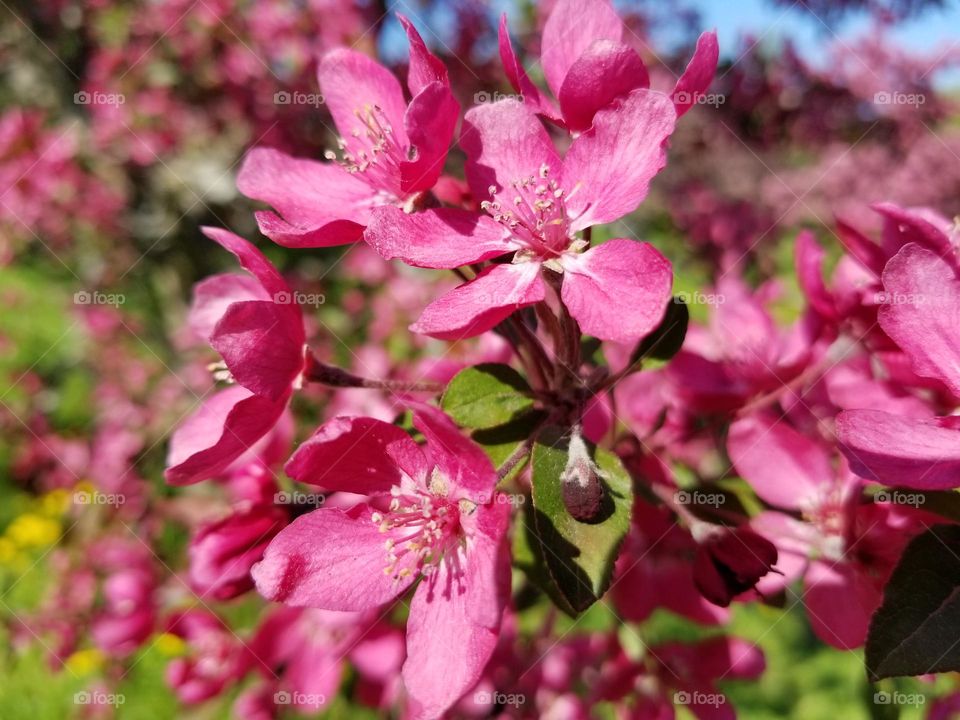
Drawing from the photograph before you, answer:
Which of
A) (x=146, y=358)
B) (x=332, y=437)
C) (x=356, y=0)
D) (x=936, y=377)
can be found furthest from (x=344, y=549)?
(x=146, y=358)

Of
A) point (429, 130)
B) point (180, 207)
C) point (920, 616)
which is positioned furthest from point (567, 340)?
point (180, 207)

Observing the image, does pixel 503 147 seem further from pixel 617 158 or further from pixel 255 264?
pixel 255 264

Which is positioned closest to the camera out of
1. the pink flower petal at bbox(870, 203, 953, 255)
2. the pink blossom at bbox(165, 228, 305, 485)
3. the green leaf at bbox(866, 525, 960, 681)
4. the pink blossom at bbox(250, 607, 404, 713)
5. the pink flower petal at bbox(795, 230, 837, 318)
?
the green leaf at bbox(866, 525, 960, 681)

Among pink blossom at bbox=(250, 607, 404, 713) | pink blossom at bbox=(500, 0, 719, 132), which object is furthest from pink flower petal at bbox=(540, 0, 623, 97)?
pink blossom at bbox=(250, 607, 404, 713)

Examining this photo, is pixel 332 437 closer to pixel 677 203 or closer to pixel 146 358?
pixel 677 203

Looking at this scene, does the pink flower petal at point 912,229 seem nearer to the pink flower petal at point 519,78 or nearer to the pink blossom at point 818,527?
the pink blossom at point 818,527

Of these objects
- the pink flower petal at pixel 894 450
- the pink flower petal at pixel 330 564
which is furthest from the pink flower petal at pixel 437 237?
the pink flower petal at pixel 894 450

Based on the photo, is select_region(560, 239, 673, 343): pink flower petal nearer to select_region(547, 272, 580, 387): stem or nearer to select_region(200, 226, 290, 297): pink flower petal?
select_region(547, 272, 580, 387): stem
